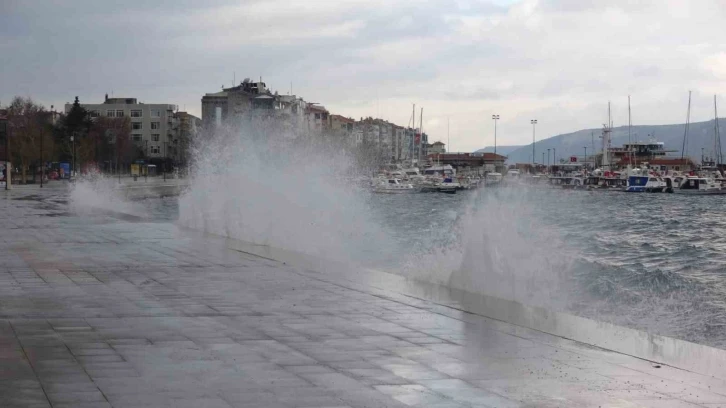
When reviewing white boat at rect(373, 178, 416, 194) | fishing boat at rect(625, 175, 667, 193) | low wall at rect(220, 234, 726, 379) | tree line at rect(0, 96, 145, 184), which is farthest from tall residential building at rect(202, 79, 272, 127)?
low wall at rect(220, 234, 726, 379)

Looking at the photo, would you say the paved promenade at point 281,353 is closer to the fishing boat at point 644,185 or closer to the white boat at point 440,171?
the fishing boat at point 644,185

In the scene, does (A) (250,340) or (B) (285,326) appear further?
(B) (285,326)

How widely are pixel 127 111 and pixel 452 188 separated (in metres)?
67.2

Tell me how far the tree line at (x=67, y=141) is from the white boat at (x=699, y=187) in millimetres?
69396

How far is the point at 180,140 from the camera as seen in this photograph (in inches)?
6255

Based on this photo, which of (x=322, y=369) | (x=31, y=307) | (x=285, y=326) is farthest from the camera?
(x=31, y=307)

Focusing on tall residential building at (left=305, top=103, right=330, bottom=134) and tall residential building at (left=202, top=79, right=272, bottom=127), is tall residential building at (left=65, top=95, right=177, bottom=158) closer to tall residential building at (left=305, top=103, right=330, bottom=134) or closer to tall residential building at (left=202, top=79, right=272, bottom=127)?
tall residential building at (left=202, top=79, right=272, bottom=127)

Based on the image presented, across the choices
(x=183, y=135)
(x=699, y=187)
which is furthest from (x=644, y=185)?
(x=183, y=135)

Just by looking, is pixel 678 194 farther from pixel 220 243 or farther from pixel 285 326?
pixel 285 326

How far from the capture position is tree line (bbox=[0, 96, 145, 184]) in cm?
8969

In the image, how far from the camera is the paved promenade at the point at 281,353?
630cm

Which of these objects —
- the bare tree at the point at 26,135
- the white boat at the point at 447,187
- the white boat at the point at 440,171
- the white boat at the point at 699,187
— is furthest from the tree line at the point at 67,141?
the white boat at the point at 699,187

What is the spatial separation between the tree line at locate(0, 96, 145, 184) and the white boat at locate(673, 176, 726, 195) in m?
69.4

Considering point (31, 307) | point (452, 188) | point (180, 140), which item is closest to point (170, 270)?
point (31, 307)
